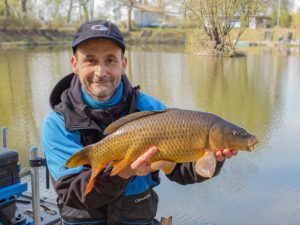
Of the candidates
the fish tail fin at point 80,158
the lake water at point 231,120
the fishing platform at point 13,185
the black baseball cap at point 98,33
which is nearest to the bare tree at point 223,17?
the lake water at point 231,120

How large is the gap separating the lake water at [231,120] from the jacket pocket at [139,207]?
6.12ft

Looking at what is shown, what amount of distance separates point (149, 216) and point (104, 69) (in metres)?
0.71

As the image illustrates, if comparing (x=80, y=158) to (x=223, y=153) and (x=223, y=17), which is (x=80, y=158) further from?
(x=223, y=17)

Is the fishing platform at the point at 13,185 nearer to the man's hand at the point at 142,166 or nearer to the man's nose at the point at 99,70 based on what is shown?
the man's nose at the point at 99,70

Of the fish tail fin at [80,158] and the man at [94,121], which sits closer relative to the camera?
the fish tail fin at [80,158]

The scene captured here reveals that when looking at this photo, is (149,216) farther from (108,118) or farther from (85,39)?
(85,39)

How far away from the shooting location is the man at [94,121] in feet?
6.20

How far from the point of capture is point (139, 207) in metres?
1.96

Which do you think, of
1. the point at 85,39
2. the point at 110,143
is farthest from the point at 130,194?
the point at 85,39

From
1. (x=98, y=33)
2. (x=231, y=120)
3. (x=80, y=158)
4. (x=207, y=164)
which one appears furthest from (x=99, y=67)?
(x=231, y=120)

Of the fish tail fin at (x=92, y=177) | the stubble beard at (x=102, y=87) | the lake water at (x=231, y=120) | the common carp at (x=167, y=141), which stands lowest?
the lake water at (x=231, y=120)

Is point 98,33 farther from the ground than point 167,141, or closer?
farther from the ground

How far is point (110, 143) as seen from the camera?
1.70m

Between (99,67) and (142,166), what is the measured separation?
515 millimetres
